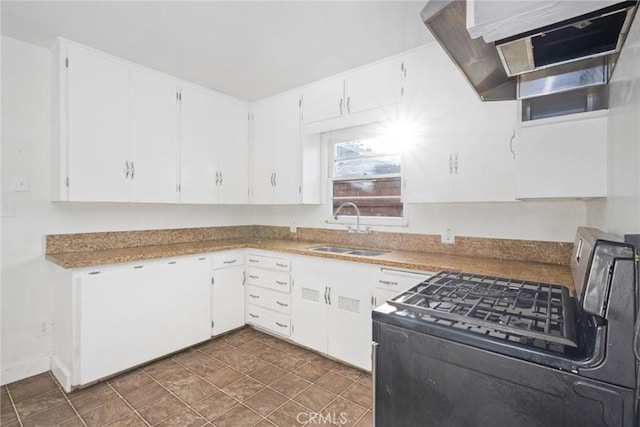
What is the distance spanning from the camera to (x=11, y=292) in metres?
2.28

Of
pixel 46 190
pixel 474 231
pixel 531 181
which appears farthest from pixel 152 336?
pixel 531 181

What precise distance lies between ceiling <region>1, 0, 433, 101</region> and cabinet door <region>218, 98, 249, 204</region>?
665mm

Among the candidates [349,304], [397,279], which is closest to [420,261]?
[397,279]

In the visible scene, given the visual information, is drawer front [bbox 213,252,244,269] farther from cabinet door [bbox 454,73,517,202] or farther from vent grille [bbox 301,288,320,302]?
cabinet door [bbox 454,73,517,202]

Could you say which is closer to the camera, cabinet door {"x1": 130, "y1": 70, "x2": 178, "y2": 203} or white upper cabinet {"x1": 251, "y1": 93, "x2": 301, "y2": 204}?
cabinet door {"x1": 130, "y1": 70, "x2": 178, "y2": 203}

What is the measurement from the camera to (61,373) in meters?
2.20

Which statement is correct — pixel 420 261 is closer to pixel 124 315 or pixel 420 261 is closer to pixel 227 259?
pixel 227 259

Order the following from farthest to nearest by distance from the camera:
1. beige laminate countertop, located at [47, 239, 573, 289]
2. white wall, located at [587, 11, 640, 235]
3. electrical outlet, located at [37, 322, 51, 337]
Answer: electrical outlet, located at [37, 322, 51, 337] < beige laminate countertop, located at [47, 239, 573, 289] < white wall, located at [587, 11, 640, 235]

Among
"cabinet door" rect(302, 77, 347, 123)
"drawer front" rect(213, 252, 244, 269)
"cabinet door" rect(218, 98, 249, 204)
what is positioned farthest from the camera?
"cabinet door" rect(218, 98, 249, 204)

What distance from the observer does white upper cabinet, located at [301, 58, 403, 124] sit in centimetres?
248

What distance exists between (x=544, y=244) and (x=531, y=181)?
2.49 feet

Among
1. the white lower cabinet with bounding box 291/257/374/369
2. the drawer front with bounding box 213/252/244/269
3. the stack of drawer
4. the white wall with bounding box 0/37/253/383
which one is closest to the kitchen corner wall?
the white wall with bounding box 0/37/253/383

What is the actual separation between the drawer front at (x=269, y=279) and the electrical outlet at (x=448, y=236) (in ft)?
4.51

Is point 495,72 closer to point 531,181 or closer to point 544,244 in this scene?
point 531,181
